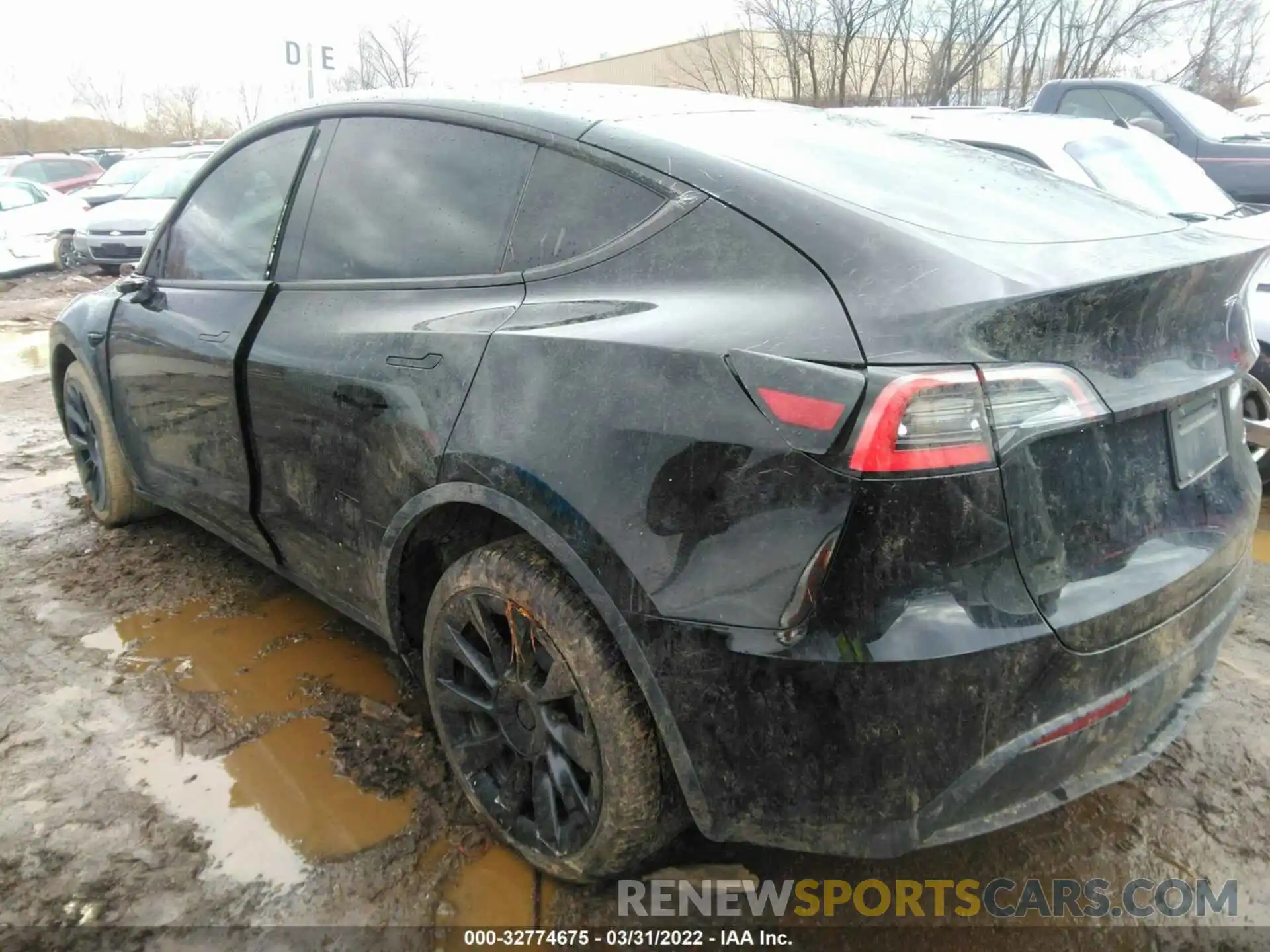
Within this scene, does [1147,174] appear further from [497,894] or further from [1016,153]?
[497,894]

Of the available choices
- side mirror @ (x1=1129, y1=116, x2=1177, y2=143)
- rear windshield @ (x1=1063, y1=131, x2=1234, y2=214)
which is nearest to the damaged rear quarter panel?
rear windshield @ (x1=1063, y1=131, x2=1234, y2=214)

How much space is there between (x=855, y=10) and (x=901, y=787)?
22.0 metres

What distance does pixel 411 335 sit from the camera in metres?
2.21

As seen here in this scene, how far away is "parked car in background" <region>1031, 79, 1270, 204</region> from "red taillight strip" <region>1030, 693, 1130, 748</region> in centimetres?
739

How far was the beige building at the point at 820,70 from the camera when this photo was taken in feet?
67.1

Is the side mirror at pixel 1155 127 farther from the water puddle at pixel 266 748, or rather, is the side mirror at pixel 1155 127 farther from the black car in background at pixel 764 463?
the water puddle at pixel 266 748

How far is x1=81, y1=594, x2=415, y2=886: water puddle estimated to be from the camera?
7.50 feet

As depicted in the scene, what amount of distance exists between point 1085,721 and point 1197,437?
670 millimetres

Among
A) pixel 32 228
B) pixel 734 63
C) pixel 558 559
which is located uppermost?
pixel 734 63

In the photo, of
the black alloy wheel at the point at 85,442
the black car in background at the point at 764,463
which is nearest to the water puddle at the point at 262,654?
the black car in background at the point at 764,463

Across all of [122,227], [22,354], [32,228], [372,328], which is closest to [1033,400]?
[372,328]

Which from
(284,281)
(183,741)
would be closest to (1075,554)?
(284,281)

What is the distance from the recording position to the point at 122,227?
1234 cm

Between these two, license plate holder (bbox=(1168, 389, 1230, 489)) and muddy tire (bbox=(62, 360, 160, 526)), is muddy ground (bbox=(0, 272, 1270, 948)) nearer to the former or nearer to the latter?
muddy tire (bbox=(62, 360, 160, 526))
